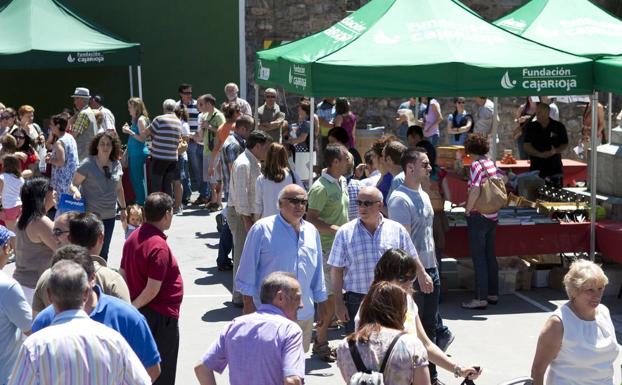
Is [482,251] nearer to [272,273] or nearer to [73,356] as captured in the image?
[272,273]

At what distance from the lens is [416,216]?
797 centimetres

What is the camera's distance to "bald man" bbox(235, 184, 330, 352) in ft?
22.5

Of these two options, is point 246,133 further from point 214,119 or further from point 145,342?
point 145,342

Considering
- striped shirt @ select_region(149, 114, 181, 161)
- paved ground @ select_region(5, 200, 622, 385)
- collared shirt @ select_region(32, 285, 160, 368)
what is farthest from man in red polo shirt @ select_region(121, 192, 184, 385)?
striped shirt @ select_region(149, 114, 181, 161)

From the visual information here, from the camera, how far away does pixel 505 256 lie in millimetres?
10844

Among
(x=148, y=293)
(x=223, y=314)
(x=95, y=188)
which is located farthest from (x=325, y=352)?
(x=95, y=188)

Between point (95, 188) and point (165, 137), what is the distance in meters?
4.29

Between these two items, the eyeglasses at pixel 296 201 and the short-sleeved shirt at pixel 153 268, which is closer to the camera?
the short-sleeved shirt at pixel 153 268

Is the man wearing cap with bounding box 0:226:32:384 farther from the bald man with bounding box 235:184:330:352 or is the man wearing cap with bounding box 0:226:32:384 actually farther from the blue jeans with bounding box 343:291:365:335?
the blue jeans with bounding box 343:291:365:335

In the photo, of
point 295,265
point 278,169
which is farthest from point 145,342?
point 278,169

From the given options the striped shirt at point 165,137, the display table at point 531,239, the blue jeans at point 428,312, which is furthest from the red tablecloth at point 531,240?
the striped shirt at point 165,137

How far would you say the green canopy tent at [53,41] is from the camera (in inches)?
648

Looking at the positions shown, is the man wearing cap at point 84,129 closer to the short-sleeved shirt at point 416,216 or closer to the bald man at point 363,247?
the short-sleeved shirt at point 416,216

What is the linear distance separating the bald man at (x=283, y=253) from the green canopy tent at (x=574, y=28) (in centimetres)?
475
